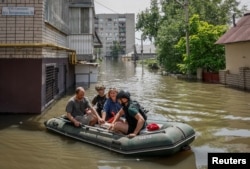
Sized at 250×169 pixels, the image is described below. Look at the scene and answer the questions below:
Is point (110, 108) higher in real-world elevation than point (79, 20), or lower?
lower

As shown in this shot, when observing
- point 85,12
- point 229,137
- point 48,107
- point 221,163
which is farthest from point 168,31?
point 221,163

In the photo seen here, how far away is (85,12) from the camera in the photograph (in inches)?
870

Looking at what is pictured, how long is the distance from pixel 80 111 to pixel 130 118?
2055 mm

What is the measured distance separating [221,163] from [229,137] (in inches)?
123

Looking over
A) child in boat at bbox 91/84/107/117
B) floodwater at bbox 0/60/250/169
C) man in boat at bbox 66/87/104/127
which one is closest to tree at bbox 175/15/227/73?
floodwater at bbox 0/60/250/169

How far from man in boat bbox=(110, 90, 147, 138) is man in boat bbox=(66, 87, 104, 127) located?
1039 mm

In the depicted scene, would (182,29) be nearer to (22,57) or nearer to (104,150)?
(22,57)

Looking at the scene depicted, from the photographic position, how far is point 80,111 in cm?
900

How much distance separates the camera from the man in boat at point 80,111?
875 centimetres

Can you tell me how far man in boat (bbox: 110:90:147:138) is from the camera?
7.20m

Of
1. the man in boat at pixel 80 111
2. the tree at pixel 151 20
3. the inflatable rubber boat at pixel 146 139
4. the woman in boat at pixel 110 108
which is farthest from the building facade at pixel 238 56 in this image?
the tree at pixel 151 20

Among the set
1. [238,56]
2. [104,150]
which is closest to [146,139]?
[104,150]

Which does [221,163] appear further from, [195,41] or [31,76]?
[195,41]

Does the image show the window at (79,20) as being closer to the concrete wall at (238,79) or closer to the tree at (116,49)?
the concrete wall at (238,79)
